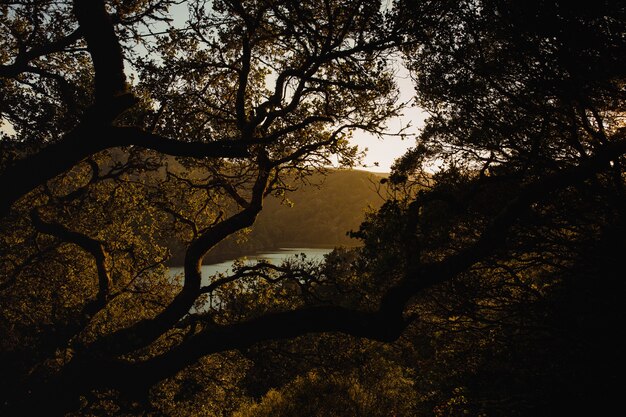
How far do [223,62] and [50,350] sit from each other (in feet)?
27.3

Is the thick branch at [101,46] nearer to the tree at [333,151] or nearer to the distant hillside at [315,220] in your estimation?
the tree at [333,151]

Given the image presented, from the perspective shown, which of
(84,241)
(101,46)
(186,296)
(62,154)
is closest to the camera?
(101,46)

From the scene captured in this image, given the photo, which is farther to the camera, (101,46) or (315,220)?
(315,220)

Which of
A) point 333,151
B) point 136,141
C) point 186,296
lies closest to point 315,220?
point 333,151

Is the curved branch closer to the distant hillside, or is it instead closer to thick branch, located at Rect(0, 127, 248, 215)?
thick branch, located at Rect(0, 127, 248, 215)

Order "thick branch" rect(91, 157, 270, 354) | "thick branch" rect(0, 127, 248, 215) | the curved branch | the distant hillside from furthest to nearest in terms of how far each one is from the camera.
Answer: the distant hillside < the curved branch < "thick branch" rect(91, 157, 270, 354) < "thick branch" rect(0, 127, 248, 215)

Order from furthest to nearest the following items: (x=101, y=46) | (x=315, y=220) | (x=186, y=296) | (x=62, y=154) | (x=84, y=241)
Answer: (x=315, y=220) < (x=84, y=241) < (x=186, y=296) < (x=62, y=154) < (x=101, y=46)

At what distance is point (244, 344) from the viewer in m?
6.66

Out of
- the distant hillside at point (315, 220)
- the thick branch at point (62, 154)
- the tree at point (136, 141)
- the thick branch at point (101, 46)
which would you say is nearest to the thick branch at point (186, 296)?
the tree at point (136, 141)

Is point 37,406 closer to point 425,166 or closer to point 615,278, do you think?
point 425,166

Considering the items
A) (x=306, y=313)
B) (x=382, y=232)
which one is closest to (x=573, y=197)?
(x=382, y=232)

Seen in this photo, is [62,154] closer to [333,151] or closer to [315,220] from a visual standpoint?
[333,151]

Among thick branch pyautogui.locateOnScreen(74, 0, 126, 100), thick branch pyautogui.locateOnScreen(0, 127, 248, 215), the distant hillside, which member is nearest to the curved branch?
thick branch pyautogui.locateOnScreen(0, 127, 248, 215)

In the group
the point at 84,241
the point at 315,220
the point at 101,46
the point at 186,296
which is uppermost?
the point at 315,220
